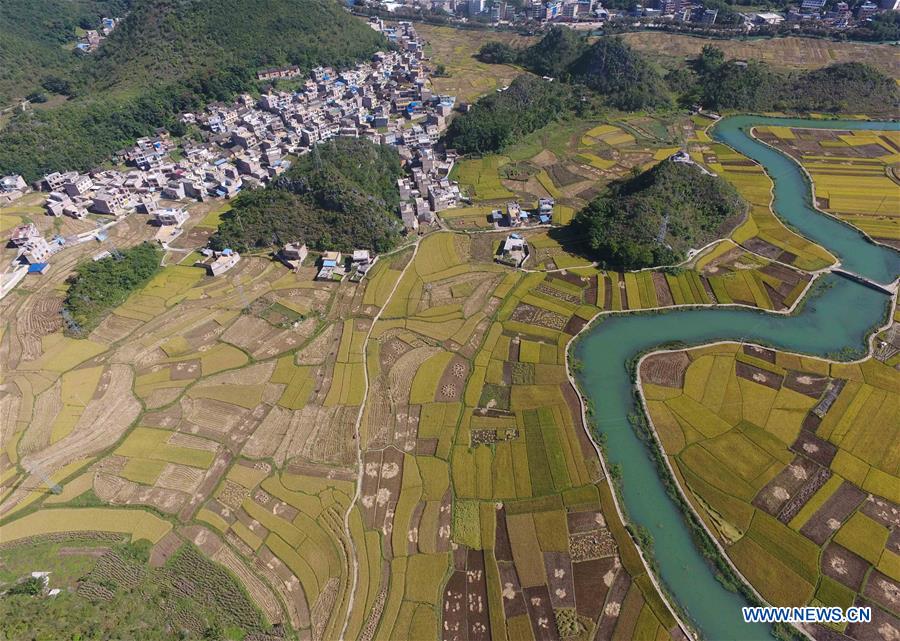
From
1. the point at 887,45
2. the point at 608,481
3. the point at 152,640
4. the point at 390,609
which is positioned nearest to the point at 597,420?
the point at 608,481

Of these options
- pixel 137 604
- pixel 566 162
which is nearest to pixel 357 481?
pixel 137 604

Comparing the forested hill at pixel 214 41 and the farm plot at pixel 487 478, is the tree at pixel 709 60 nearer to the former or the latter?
the forested hill at pixel 214 41

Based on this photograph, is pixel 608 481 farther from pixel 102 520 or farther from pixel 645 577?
pixel 102 520

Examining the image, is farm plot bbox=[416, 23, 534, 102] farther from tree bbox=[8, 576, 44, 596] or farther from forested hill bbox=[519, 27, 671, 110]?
tree bbox=[8, 576, 44, 596]

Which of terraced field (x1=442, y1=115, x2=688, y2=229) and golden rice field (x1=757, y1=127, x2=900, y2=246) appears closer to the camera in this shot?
golden rice field (x1=757, y1=127, x2=900, y2=246)

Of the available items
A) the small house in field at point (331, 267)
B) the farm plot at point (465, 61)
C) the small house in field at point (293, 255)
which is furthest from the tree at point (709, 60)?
the small house in field at point (293, 255)

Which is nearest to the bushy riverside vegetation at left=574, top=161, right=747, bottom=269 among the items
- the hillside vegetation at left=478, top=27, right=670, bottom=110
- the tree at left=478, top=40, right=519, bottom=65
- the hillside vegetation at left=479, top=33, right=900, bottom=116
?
the hillside vegetation at left=478, top=27, right=670, bottom=110
